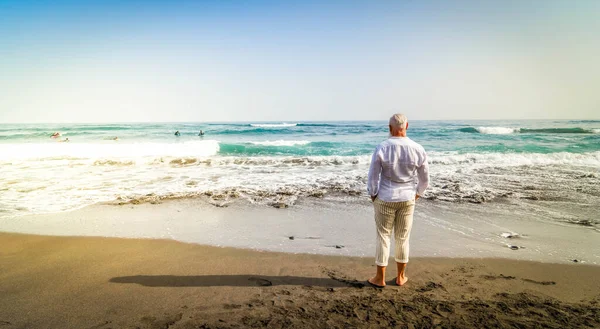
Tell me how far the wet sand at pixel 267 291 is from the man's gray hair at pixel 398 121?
73.2 inches

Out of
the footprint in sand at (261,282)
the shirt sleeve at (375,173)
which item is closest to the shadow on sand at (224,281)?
the footprint in sand at (261,282)

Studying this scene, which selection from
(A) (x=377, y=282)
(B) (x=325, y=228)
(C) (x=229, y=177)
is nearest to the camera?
(A) (x=377, y=282)

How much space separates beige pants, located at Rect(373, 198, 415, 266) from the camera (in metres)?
3.38

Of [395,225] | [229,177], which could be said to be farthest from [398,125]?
[229,177]

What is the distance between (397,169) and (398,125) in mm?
496

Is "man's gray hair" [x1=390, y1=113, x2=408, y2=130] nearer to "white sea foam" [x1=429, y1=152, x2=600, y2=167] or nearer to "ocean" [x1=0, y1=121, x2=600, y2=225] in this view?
"ocean" [x1=0, y1=121, x2=600, y2=225]

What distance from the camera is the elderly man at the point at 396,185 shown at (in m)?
3.27

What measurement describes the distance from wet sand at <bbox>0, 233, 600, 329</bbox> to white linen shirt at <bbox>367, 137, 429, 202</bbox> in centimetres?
110

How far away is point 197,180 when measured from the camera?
10211 millimetres

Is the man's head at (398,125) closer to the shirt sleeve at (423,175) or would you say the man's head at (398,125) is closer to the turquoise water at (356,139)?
the shirt sleeve at (423,175)

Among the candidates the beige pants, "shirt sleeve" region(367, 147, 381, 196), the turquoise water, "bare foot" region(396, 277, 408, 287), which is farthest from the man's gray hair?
the turquoise water

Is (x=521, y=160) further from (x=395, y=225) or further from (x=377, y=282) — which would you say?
(x=377, y=282)

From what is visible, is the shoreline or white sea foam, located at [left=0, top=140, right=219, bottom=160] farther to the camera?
white sea foam, located at [left=0, top=140, right=219, bottom=160]

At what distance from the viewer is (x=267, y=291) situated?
330 cm
